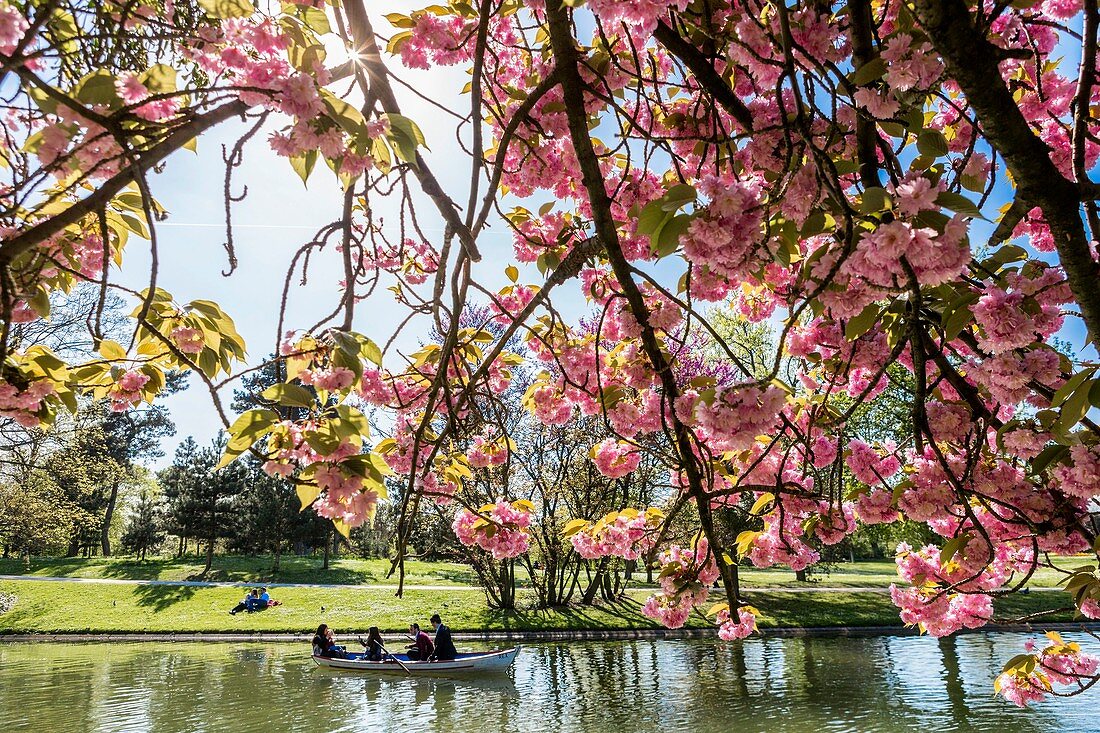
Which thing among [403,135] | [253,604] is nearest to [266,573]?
[253,604]

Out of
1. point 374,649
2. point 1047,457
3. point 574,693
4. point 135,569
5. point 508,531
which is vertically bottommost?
point 574,693

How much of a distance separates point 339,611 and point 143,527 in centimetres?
1855

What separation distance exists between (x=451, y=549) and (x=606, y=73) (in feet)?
42.5

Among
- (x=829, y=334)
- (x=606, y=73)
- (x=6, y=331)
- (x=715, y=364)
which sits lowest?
(x=6, y=331)

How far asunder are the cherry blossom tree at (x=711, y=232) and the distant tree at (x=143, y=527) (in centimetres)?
3304

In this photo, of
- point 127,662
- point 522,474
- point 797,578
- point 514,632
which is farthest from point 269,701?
point 797,578

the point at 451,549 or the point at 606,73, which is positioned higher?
the point at 606,73

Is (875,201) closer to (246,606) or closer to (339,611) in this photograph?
(339,611)

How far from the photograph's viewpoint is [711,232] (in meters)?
1.27

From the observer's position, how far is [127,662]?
1188cm

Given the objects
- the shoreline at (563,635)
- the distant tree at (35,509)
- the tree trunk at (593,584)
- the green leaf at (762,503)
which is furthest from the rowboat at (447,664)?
the distant tree at (35,509)

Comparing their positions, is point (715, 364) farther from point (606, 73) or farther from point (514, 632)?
point (606, 73)

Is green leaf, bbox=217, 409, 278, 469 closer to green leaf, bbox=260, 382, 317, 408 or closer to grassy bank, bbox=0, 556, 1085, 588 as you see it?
green leaf, bbox=260, 382, 317, 408

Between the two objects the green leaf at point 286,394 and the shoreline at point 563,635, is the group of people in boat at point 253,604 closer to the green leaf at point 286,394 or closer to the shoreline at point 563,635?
the shoreline at point 563,635
